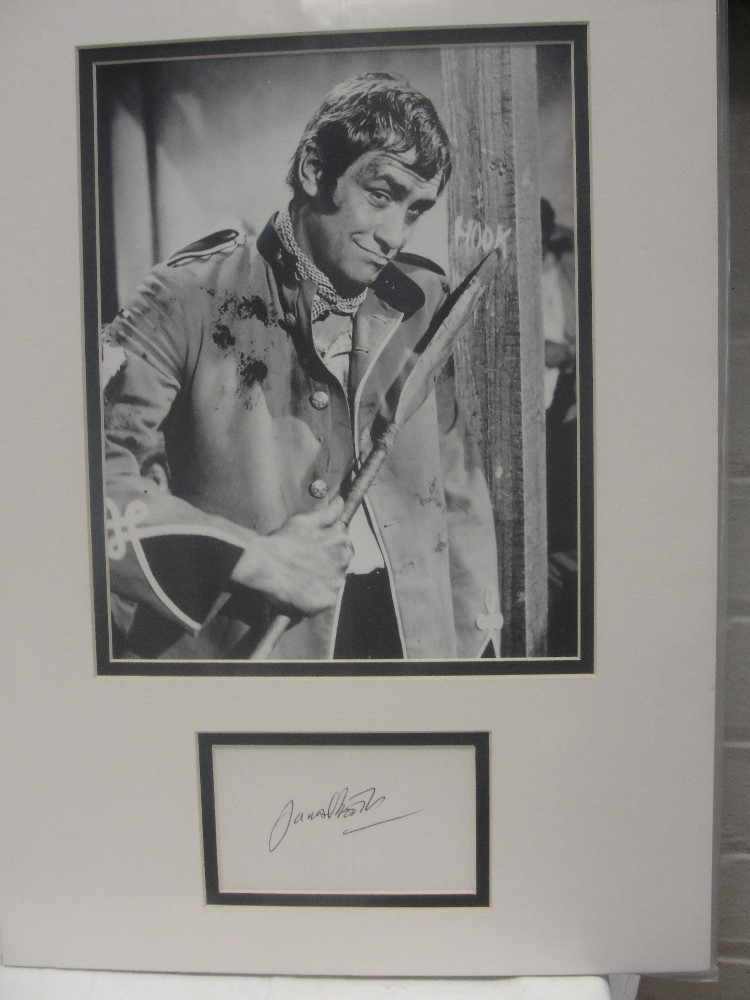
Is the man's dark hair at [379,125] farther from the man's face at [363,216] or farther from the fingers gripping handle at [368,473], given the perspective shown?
the fingers gripping handle at [368,473]

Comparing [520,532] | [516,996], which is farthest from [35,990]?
[520,532]

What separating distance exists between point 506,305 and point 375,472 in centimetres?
15

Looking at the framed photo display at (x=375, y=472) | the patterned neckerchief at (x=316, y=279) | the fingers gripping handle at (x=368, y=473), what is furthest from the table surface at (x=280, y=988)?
the patterned neckerchief at (x=316, y=279)

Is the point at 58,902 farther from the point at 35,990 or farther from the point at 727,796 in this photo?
the point at 727,796

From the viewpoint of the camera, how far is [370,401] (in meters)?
0.46

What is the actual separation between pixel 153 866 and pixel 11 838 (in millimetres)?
113

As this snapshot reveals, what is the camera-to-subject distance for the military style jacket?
1.51 ft

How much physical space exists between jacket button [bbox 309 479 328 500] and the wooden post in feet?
0.38

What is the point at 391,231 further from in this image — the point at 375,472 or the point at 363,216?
the point at 375,472

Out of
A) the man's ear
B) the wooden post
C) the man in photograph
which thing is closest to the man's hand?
the man in photograph

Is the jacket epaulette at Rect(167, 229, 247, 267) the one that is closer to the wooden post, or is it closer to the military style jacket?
the military style jacket

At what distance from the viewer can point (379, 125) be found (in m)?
0.45
